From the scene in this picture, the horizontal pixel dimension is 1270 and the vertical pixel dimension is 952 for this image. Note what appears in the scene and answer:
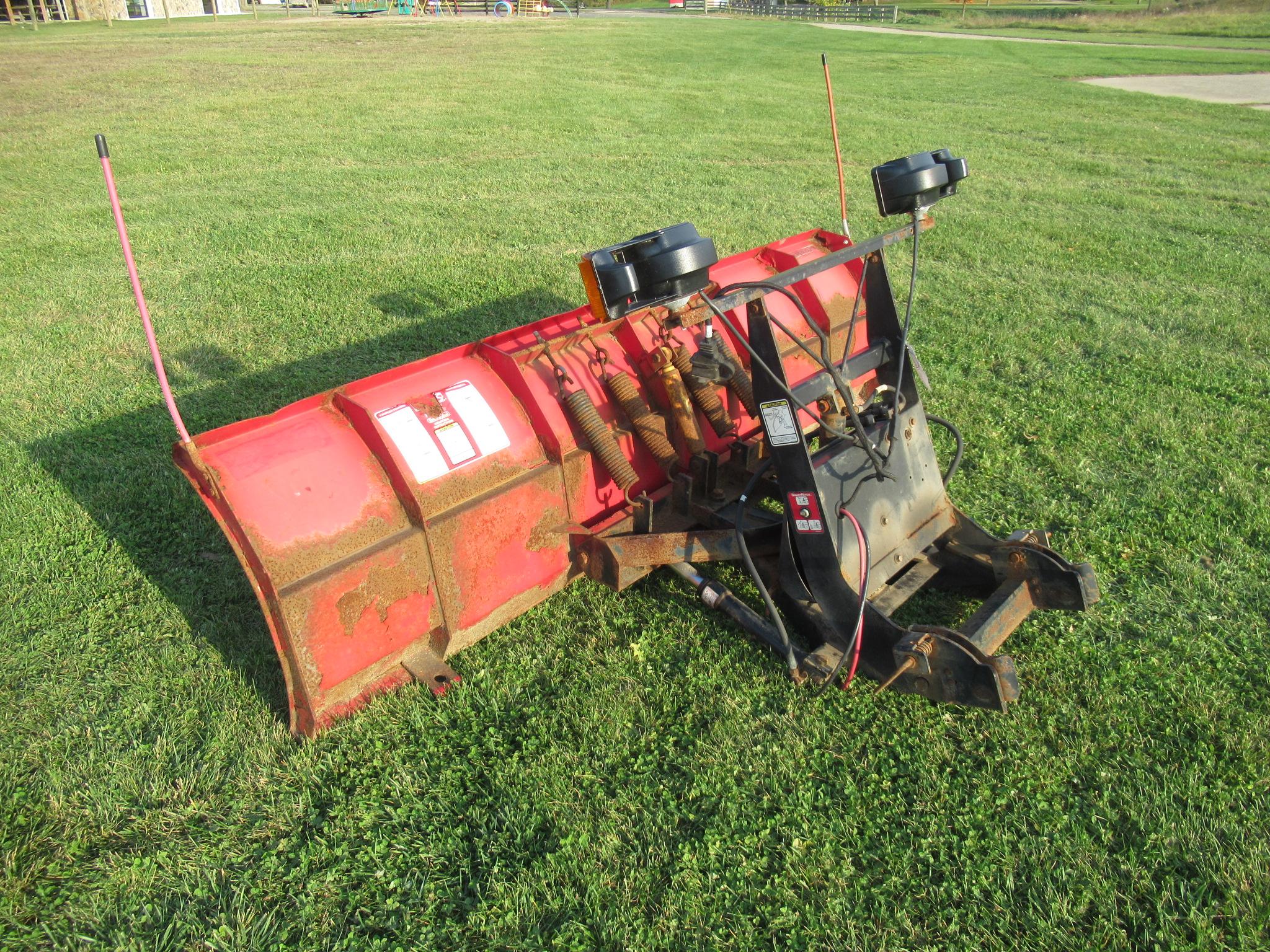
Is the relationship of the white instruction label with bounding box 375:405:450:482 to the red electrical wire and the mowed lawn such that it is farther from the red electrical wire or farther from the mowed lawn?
the red electrical wire

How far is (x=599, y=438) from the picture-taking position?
351cm

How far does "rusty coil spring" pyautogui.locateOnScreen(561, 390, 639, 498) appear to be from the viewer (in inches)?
138

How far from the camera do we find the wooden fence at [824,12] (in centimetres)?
Result: 4641

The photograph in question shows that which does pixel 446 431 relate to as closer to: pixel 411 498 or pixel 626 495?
pixel 411 498

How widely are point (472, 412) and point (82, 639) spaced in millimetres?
1928

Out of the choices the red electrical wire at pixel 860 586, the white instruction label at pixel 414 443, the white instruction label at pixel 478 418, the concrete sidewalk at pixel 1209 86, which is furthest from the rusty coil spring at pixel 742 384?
the concrete sidewalk at pixel 1209 86

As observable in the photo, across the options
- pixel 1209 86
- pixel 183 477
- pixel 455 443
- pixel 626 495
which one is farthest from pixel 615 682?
pixel 1209 86

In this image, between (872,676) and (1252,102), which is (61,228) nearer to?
(872,676)

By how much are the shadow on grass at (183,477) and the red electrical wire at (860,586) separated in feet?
6.96

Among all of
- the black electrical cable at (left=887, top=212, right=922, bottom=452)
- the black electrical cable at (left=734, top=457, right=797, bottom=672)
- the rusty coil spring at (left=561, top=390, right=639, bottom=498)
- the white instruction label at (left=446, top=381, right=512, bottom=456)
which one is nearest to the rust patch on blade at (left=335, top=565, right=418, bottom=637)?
the white instruction label at (left=446, top=381, right=512, bottom=456)

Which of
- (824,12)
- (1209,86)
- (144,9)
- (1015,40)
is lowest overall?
(1209,86)

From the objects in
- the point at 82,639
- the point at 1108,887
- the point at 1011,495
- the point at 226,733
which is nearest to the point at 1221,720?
the point at 1108,887

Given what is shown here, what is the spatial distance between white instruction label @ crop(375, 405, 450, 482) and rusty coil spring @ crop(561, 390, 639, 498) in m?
0.60

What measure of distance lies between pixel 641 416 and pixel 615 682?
1136mm
